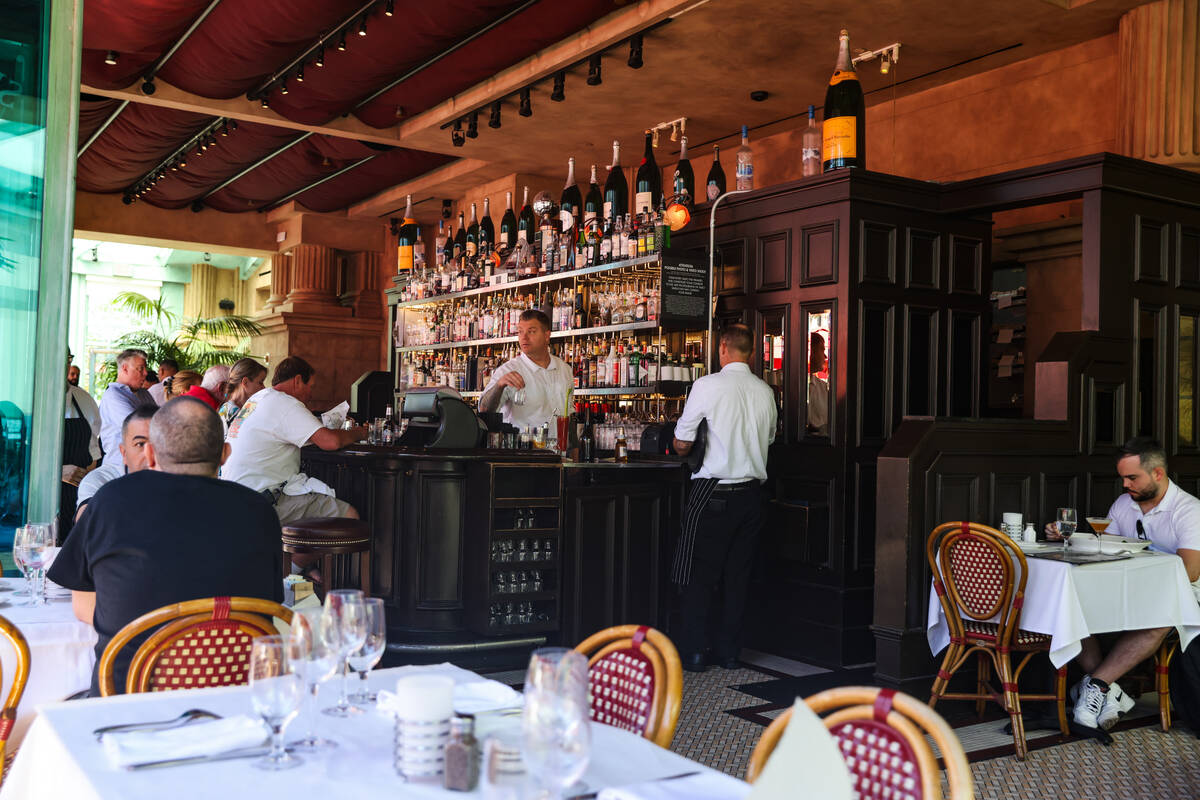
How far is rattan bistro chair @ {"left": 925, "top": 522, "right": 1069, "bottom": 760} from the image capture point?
4.34 m

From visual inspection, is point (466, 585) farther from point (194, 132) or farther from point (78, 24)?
point (194, 132)

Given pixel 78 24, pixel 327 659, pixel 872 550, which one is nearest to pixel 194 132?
pixel 78 24

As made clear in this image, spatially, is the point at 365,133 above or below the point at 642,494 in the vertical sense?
above

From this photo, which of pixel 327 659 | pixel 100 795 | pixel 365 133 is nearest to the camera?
pixel 100 795

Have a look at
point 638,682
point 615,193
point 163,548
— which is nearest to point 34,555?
→ point 163,548

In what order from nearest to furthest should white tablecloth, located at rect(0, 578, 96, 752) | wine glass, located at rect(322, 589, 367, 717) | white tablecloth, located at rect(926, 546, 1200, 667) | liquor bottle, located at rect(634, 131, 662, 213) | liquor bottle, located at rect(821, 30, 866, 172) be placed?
wine glass, located at rect(322, 589, 367, 717) → white tablecloth, located at rect(0, 578, 96, 752) → white tablecloth, located at rect(926, 546, 1200, 667) → liquor bottle, located at rect(821, 30, 866, 172) → liquor bottle, located at rect(634, 131, 662, 213)

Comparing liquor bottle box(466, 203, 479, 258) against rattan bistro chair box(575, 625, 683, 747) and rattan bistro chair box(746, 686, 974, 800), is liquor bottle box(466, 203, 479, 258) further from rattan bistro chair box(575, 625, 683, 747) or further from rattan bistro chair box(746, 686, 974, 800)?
rattan bistro chair box(746, 686, 974, 800)

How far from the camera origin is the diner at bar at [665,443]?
6.42ft

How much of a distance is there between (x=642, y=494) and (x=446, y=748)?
13.8ft

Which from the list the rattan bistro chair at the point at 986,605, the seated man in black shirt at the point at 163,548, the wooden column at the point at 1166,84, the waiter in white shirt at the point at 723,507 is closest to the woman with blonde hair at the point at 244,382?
the waiter in white shirt at the point at 723,507

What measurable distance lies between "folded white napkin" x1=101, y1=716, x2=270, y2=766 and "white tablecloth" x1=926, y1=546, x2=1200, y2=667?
3.56 meters

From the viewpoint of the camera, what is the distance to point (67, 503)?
7.76 meters

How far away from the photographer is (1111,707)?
4.57 metres

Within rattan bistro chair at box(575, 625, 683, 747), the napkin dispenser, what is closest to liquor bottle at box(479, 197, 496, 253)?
the napkin dispenser
